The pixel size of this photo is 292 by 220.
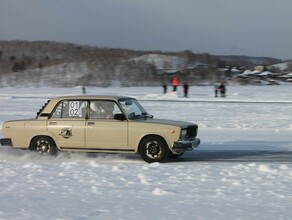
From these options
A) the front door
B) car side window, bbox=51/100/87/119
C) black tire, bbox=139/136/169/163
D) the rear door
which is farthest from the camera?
car side window, bbox=51/100/87/119

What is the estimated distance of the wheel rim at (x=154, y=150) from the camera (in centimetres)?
1123

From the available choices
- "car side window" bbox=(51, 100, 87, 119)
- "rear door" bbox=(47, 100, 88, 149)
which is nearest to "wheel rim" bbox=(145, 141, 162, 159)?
"rear door" bbox=(47, 100, 88, 149)

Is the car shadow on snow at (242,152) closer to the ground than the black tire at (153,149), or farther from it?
closer to the ground

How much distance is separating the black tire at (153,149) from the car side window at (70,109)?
1.72 m

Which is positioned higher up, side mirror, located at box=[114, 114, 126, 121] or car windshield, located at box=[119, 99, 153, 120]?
car windshield, located at box=[119, 99, 153, 120]

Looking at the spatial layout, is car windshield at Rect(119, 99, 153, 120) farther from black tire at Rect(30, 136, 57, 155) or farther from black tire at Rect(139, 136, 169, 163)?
black tire at Rect(30, 136, 57, 155)

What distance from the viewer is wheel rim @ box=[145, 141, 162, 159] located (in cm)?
1123

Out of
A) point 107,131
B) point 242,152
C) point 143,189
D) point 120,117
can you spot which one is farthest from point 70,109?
point 242,152

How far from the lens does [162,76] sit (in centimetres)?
18662

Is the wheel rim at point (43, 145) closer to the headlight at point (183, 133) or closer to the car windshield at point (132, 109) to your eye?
the car windshield at point (132, 109)

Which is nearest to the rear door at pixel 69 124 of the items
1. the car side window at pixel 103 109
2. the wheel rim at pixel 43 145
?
the car side window at pixel 103 109

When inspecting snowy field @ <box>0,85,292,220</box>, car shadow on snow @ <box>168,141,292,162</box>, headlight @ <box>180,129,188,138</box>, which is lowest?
snowy field @ <box>0,85,292,220</box>

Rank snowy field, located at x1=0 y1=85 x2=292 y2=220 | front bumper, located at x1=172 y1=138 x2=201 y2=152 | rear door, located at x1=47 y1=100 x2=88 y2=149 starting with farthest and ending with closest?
rear door, located at x1=47 y1=100 x2=88 y2=149
front bumper, located at x1=172 y1=138 x2=201 y2=152
snowy field, located at x1=0 y1=85 x2=292 y2=220

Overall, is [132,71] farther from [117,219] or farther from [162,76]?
[117,219]
